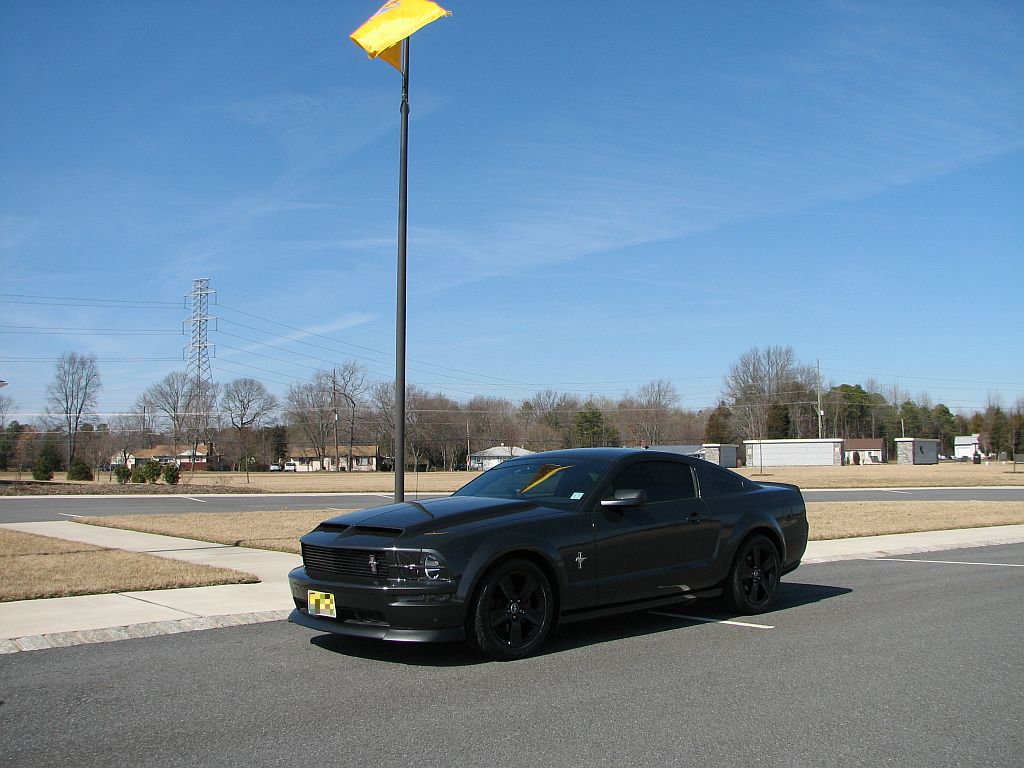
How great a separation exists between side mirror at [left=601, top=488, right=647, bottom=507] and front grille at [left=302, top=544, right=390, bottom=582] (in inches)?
76.7

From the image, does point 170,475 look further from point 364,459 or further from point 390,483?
point 364,459

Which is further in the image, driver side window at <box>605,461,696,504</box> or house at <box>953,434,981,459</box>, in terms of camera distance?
house at <box>953,434,981,459</box>

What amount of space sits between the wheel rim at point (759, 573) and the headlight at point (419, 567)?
11.4 ft

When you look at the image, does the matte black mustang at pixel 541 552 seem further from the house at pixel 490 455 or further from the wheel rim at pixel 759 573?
the house at pixel 490 455

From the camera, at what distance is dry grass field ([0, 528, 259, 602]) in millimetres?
9523

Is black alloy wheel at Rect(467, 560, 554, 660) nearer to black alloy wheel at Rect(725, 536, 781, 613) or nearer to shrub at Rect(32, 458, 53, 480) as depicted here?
black alloy wheel at Rect(725, 536, 781, 613)

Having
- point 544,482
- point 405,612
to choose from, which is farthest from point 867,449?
point 405,612

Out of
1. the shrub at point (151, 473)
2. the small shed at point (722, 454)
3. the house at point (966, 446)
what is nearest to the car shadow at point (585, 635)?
the shrub at point (151, 473)

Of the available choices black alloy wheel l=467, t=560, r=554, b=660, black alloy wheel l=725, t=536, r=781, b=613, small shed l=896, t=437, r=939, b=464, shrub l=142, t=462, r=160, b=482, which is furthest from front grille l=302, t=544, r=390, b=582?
small shed l=896, t=437, r=939, b=464

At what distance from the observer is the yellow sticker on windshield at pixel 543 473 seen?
7738 mm

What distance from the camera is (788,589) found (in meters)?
10.4

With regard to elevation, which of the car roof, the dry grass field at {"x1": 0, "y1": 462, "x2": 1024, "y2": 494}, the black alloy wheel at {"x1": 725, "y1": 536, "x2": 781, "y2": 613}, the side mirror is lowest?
the dry grass field at {"x1": 0, "y1": 462, "x2": 1024, "y2": 494}

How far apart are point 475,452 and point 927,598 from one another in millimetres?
106418

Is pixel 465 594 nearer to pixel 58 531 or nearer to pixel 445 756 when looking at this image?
pixel 445 756
